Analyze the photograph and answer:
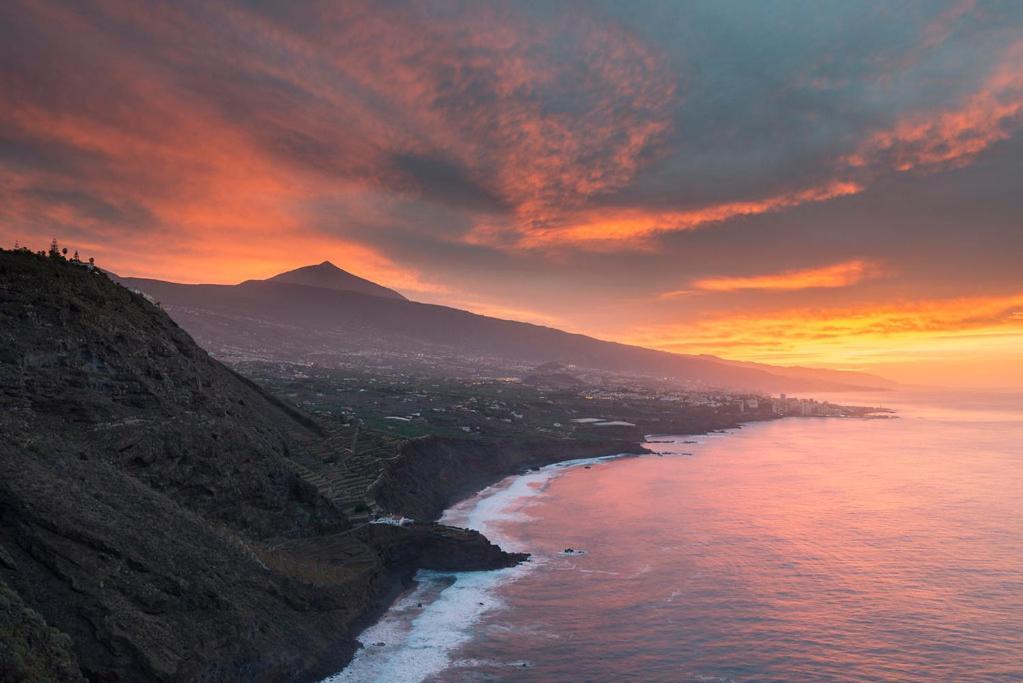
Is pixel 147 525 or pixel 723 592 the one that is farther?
pixel 723 592

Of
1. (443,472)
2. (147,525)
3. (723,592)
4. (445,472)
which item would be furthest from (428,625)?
(445,472)

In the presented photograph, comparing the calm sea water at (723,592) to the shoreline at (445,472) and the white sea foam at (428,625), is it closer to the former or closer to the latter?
the white sea foam at (428,625)

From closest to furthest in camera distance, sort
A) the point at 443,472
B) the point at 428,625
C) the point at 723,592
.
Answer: the point at 428,625, the point at 723,592, the point at 443,472

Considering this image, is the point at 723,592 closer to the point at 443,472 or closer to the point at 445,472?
the point at 443,472

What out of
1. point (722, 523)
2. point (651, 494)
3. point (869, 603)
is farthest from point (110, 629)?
point (651, 494)

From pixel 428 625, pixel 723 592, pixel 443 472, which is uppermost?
pixel 723 592

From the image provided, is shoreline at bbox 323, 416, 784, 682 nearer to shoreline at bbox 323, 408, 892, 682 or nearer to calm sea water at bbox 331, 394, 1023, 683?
shoreline at bbox 323, 408, 892, 682
